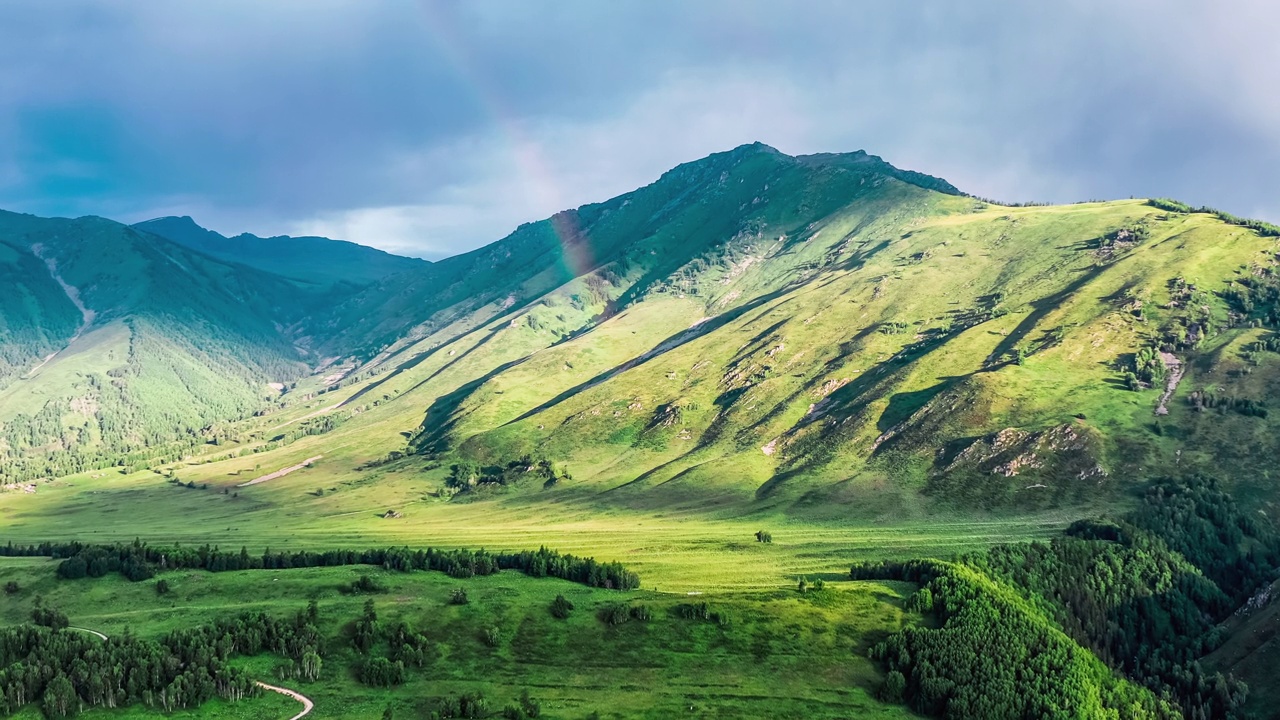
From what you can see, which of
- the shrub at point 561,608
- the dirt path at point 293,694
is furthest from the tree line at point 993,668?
the dirt path at point 293,694

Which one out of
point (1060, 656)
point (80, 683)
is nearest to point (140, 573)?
point (80, 683)

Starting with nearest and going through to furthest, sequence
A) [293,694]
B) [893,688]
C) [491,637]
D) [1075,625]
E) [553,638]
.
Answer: [293,694] → [893,688] → [491,637] → [553,638] → [1075,625]

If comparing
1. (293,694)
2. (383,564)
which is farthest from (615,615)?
(383,564)

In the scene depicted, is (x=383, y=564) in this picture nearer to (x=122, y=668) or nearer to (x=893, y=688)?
(x=122, y=668)

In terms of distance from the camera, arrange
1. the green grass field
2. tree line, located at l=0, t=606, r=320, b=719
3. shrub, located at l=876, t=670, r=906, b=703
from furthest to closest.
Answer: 1. shrub, located at l=876, t=670, r=906, b=703
2. the green grass field
3. tree line, located at l=0, t=606, r=320, b=719

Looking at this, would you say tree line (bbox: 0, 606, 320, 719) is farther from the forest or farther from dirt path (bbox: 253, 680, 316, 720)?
the forest

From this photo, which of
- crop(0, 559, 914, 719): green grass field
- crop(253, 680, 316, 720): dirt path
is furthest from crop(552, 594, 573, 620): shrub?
crop(253, 680, 316, 720): dirt path

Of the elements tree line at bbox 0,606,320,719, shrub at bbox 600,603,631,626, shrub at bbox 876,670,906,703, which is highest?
tree line at bbox 0,606,320,719

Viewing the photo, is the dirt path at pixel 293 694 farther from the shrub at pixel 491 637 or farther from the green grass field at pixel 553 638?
the shrub at pixel 491 637

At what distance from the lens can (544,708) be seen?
112 m

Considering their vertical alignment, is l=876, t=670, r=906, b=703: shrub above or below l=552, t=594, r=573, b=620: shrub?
below

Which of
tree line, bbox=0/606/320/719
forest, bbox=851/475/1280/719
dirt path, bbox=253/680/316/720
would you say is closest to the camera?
tree line, bbox=0/606/320/719

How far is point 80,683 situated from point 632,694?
7212 centimetres

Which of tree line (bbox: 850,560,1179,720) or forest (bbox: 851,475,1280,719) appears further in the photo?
forest (bbox: 851,475,1280,719)
